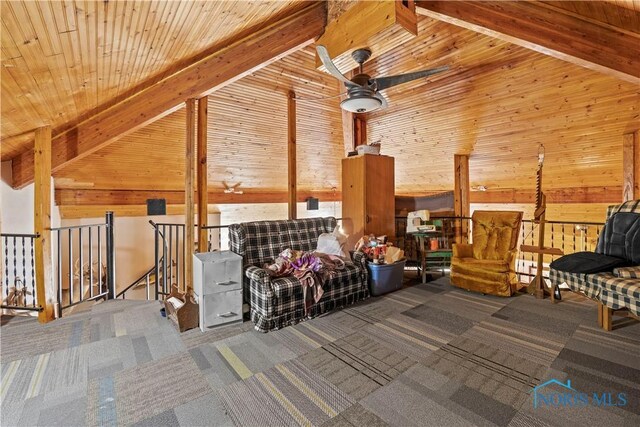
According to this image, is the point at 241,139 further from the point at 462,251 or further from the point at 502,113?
the point at 502,113

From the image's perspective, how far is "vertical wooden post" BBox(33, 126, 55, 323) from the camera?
3.07 m

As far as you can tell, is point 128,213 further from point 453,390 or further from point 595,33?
point 595,33

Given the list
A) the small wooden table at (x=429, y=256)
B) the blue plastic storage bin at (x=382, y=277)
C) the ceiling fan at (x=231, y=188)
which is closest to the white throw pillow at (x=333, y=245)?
the blue plastic storage bin at (x=382, y=277)

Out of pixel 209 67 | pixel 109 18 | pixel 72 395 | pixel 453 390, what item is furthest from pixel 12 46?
pixel 453 390

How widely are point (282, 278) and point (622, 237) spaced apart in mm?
3334

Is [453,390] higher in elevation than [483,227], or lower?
lower

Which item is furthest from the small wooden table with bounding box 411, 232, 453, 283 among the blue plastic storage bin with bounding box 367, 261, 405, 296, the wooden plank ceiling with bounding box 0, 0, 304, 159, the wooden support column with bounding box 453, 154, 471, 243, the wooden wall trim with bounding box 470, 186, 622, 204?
the wooden plank ceiling with bounding box 0, 0, 304, 159

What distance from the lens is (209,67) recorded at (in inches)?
135

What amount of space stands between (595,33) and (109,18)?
3906mm

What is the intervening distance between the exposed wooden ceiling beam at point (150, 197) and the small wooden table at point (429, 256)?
12.9 ft

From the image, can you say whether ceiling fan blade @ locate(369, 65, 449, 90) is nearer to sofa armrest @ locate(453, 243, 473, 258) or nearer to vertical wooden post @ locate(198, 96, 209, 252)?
vertical wooden post @ locate(198, 96, 209, 252)

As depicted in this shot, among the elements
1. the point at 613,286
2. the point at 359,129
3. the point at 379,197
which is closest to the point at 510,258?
the point at 613,286

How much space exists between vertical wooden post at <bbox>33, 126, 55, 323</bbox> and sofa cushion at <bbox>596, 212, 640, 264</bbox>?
18.8 feet

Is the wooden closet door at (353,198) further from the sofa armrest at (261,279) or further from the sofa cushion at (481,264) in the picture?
the sofa armrest at (261,279)
